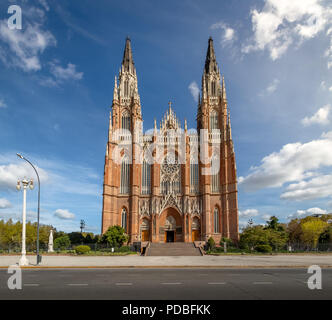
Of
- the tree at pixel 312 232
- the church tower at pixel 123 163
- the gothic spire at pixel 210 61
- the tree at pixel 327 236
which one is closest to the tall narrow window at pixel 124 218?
the church tower at pixel 123 163

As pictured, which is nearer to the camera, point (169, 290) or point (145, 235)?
point (169, 290)

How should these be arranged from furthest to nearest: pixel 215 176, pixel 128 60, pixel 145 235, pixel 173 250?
pixel 128 60 → pixel 215 176 → pixel 145 235 → pixel 173 250

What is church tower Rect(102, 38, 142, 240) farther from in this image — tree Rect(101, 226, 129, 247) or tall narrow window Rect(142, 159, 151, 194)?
tree Rect(101, 226, 129, 247)

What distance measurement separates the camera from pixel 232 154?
52.3m

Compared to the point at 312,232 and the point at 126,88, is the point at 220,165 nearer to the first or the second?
the point at 312,232

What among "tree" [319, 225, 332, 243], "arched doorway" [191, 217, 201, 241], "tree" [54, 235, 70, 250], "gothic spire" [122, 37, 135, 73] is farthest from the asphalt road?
"gothic spire" [122, 37, 135, 73]

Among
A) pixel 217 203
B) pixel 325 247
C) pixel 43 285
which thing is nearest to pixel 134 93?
pixel 217 203

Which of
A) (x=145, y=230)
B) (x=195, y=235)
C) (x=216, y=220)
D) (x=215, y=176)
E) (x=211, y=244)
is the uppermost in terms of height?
(x=215, y=176)

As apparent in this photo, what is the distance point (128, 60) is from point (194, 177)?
102 feet

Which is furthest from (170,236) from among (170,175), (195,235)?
(170,175)

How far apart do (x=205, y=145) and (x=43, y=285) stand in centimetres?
4435

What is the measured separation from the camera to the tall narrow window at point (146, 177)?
53219mm

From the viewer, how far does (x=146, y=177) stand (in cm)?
5381

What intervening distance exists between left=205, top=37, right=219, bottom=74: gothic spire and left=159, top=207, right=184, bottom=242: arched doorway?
3260 cm
